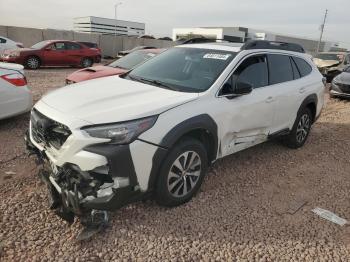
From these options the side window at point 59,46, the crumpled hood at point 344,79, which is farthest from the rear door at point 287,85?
the side window at point 59,46

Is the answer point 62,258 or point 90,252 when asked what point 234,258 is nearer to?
point 90,252

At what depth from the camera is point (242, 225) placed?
11.5 feet

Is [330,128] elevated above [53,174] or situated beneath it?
situated beneath

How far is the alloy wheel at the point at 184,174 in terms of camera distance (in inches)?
137

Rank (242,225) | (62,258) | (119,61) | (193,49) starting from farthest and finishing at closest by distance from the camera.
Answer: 1. (119,61)
2. (193,49)
3. (242,225)
4. (62,258)

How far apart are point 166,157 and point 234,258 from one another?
43.4 inches

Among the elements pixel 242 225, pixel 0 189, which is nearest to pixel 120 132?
pixel 242 225

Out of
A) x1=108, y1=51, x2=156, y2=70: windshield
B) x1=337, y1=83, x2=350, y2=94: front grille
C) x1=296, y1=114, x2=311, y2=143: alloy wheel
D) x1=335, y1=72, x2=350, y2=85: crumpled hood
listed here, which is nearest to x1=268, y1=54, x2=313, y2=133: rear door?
x1=296, y1=114, x2=311, y2=143: alloy wheel

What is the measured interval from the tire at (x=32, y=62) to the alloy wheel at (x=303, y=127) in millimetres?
13439

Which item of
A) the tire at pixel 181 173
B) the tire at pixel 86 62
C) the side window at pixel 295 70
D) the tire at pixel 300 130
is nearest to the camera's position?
the tire at pixel 181 173

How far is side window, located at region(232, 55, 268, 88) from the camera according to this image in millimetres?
4192

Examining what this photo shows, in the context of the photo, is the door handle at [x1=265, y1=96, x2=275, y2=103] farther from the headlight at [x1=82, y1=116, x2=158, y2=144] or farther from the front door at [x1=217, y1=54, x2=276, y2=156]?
the headlight at [x1=82, y1=116, x2=158, y2=144]

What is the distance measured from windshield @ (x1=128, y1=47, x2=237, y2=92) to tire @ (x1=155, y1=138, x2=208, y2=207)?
2.26ft

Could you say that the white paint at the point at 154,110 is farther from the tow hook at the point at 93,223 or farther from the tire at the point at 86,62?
the tire at the point at 86,62
